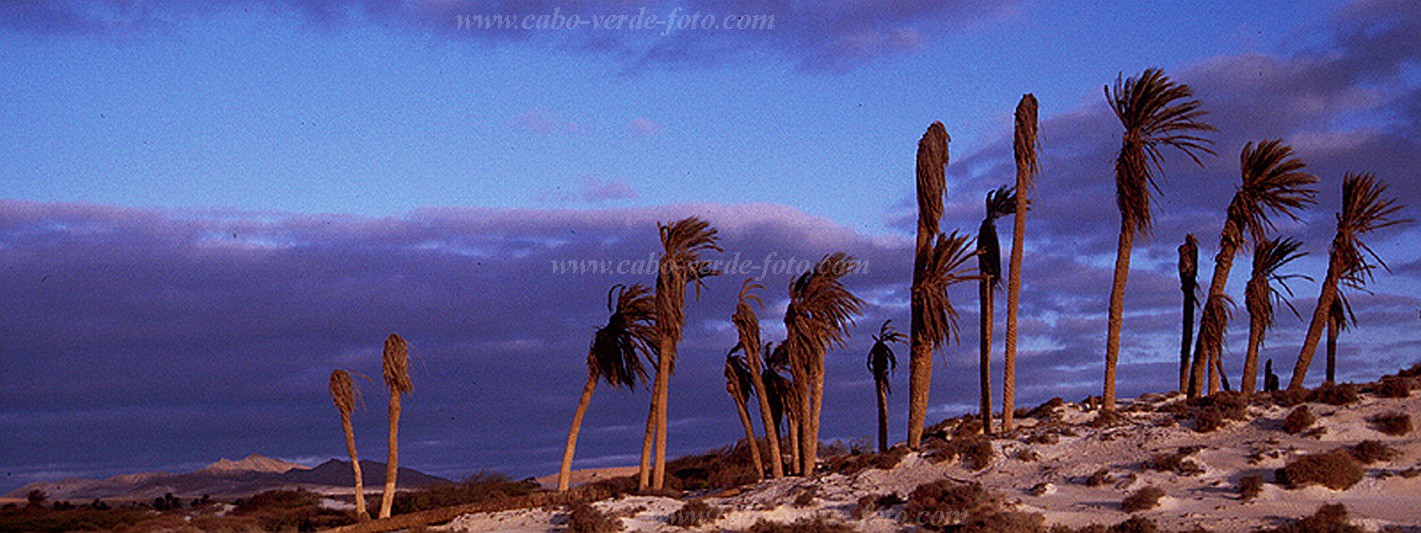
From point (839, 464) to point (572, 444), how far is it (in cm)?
748

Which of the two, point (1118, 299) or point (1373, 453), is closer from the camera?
point (1373, 453)

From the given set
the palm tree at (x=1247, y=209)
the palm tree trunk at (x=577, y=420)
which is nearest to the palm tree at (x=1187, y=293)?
the palm tree at (x=1247, y=209)

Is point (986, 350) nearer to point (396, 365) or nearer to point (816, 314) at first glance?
point (816, 314)

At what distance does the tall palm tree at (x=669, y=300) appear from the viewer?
109 ft

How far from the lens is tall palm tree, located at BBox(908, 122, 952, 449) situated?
32.1 metres

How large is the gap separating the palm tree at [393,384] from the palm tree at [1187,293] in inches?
880

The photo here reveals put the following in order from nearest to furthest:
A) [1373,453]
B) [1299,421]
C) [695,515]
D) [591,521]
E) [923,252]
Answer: [1373,453] → [1299,421] → [695,515] → [591,521] → [923,252]

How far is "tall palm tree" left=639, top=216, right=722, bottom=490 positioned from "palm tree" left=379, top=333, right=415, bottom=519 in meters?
6.80

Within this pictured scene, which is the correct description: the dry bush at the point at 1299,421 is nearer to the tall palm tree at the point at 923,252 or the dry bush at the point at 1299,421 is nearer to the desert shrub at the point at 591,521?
the tall palm tree at the point at 923,252

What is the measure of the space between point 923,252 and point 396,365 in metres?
14.5

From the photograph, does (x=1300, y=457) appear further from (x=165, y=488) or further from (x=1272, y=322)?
(x=165, y=488)

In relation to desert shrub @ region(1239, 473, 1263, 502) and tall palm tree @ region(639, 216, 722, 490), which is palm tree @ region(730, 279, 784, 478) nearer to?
tall palm tree @ region(639, 216, 722, 490)

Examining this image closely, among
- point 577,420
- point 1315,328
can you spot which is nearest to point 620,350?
point 577,420

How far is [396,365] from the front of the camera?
33.7 metres
